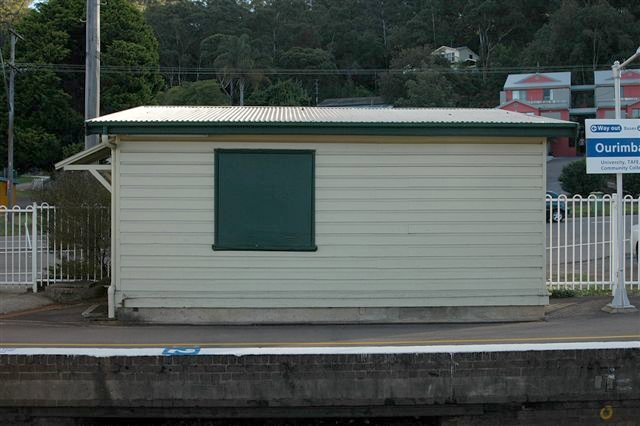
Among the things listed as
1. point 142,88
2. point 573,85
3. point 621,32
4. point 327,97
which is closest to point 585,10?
point 621,32

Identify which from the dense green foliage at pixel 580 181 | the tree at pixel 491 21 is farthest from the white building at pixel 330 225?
the tree at pixel 491 21

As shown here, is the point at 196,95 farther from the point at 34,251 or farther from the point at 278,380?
the point at 278,380

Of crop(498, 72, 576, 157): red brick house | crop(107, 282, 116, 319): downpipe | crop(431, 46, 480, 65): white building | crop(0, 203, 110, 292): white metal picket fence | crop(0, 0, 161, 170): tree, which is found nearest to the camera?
crop(107, 282, 116, 319): downpipe

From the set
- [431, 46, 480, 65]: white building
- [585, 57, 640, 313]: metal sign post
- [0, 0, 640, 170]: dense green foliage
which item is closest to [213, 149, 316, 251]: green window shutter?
[585, 57, 640, 313]: metal sign post

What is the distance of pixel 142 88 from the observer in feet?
131

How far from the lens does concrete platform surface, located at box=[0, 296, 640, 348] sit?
28.9ft

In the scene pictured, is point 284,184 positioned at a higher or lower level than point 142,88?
lower

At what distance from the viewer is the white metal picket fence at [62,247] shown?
40.6ft

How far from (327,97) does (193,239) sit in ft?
240

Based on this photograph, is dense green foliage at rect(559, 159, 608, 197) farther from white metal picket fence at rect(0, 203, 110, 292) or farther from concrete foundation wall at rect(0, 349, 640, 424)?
concrete foundation wall at rect(0, 349, 640, 424)

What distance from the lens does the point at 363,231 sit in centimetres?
1017

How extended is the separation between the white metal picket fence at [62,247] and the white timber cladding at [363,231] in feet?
8.55

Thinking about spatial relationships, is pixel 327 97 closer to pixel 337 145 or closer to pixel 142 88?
pixel 142 88

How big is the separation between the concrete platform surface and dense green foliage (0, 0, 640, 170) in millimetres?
30694
